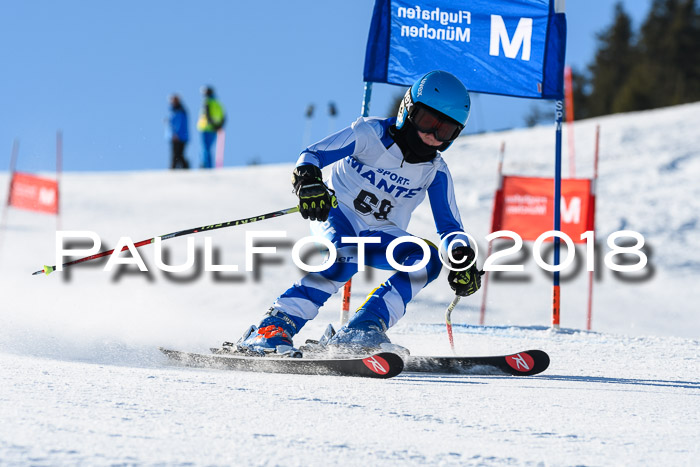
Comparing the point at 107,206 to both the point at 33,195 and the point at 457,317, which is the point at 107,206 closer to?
the point at 33,195

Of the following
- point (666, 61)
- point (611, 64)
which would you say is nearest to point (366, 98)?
point (666, 61)

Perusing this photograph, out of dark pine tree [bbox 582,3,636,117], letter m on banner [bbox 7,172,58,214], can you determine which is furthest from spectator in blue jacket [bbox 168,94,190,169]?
dark pine tree [bbox 582,3,636,117]

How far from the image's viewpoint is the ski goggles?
3.80 metres

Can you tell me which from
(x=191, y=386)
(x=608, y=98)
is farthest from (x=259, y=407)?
(x=608, y=98)

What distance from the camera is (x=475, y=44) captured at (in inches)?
224

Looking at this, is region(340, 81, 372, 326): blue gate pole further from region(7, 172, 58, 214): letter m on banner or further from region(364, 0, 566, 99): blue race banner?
region(7, 172, 58, 214): letter m on banner

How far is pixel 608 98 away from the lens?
43.1 metres

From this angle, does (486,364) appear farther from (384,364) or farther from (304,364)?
(304,364)

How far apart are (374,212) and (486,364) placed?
939 mm

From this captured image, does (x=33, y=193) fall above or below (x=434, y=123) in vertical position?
below

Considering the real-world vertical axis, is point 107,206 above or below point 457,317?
above

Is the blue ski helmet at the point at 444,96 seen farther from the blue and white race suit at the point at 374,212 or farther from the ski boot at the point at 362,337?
the ski boot at the point at 362,337

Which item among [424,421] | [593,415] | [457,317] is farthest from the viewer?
[457,317]

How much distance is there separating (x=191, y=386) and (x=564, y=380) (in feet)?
5.57
